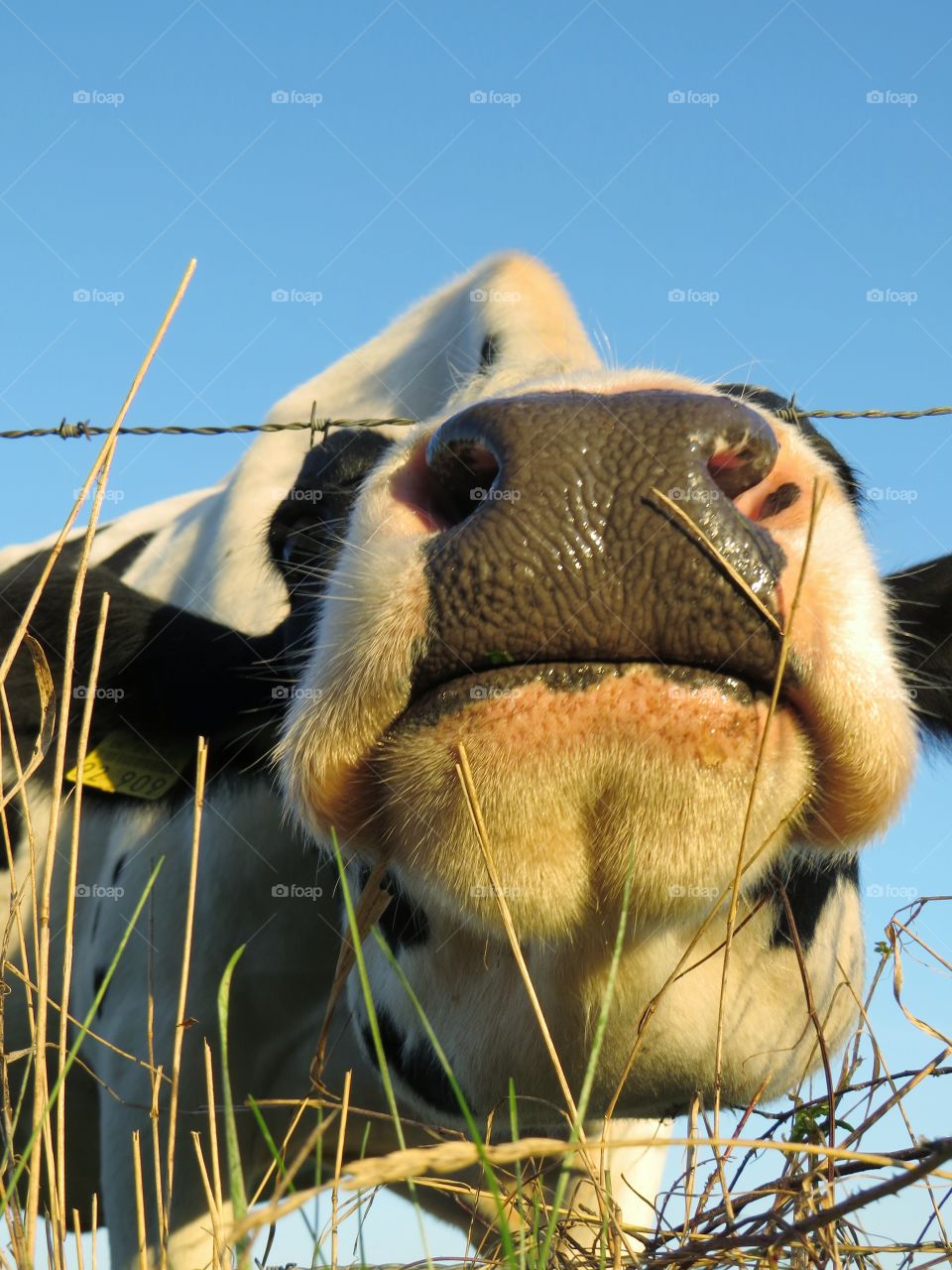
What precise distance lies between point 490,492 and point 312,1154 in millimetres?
3114

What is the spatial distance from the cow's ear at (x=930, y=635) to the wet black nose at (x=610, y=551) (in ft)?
3.53

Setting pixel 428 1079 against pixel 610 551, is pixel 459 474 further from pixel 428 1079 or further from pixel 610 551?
pixel 428 1079

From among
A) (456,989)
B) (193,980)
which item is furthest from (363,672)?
(193,980)

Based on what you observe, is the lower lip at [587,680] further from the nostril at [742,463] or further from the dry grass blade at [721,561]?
the nostril at [742,463]

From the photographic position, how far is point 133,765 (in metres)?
3.15

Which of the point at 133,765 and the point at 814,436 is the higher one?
the point at 814,436

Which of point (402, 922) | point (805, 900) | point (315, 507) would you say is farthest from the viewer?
point (315, 507)

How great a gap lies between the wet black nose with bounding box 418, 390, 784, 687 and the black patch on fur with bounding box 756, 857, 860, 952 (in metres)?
0.85

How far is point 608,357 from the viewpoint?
2.49 m

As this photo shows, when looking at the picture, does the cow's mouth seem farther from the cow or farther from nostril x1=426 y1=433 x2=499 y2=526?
nostril x1=426 y1=433 x2=499 y2=526

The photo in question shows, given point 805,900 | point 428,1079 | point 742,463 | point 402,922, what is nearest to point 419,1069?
point 428,1079

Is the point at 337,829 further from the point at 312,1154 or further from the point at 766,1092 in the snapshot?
the point at 312,1154

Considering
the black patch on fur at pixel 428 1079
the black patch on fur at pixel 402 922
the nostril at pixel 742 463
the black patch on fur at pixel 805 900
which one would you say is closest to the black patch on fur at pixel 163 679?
the black patch on fur at pixel 402 922

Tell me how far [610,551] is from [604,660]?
145mm
